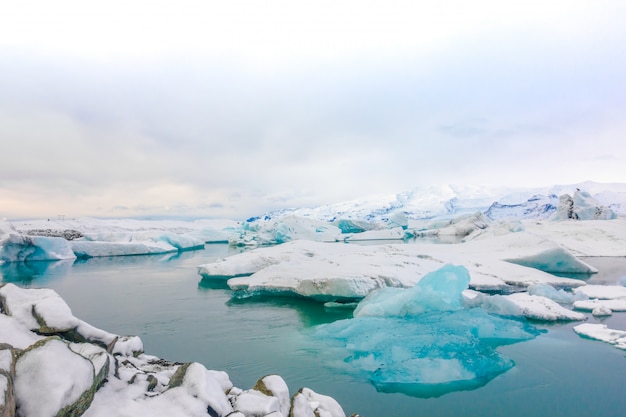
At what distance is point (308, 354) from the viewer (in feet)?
17.1

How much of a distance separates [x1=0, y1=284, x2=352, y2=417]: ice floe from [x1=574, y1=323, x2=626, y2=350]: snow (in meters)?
4.84

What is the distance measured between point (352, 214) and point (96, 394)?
278ft

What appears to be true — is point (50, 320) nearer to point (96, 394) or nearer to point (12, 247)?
point (96, 394)

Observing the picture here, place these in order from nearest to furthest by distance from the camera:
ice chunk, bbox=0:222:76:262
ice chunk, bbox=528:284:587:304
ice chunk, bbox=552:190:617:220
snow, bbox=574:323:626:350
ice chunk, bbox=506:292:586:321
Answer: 1. snow, bbox=574:323:626:350
2. ice chunk, bbox=506:292:586:321
3. ice chunk, bbox=528:284:587:304
4. ice chunk, bbox=0:222:76:262
5. ice chunk, bbox=552:190:617:220

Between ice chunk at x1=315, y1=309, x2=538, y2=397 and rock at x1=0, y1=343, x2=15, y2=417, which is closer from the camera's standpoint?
rock at x1=0, y1=343, x2=15, y2=417

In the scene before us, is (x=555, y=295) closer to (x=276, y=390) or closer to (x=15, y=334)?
(x=276, y=390)

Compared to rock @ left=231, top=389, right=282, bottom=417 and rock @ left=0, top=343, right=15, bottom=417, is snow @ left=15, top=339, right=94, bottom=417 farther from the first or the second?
rock @ left=231, top=389, right=282, bottom=417

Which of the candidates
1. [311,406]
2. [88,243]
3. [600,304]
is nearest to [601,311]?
[600,304]

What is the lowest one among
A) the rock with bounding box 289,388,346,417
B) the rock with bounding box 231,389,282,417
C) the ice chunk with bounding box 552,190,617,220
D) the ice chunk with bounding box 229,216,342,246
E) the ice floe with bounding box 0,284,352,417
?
the ice chunk with bounding box 229,216,342,246

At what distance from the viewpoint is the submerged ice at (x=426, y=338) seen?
425 centimetres

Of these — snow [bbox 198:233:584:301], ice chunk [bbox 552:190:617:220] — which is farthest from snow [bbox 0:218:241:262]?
ice chunk [bbox 552:190:617:220]

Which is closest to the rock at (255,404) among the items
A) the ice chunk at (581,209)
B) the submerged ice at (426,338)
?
the submerged ice at (426,338)

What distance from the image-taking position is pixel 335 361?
4.90m

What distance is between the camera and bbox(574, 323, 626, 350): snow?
543 cm
